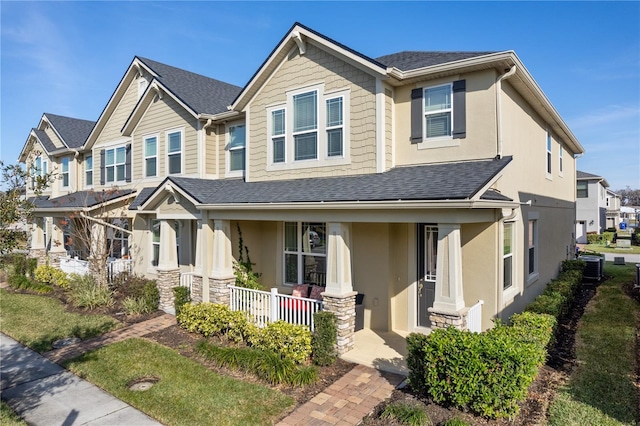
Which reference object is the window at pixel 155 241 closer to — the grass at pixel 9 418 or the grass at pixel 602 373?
the grass at pixel 9 418

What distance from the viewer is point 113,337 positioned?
34.2ft

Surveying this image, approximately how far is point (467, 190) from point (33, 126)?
26980 millimetres

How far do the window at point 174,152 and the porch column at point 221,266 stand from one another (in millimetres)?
4742

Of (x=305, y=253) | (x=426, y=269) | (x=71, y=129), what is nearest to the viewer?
(x=426, y=269)

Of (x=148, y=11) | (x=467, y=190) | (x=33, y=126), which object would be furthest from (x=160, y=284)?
(x=33, y=126)

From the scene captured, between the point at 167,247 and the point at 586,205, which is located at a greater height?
the point at 586,205

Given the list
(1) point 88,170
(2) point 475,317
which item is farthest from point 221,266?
(1) point 88,170

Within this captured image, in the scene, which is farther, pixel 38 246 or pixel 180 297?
pixel 38 246

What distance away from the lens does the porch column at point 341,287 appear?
8602 mm

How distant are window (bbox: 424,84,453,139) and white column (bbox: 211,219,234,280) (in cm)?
625

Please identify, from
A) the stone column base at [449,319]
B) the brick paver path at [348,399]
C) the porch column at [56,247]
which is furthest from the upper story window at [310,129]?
the porch column at [56,247]

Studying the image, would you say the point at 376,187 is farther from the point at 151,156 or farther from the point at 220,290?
the point at 151,156

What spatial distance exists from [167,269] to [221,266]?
2.65m

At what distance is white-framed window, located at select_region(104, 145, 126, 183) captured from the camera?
1770 centimetres
